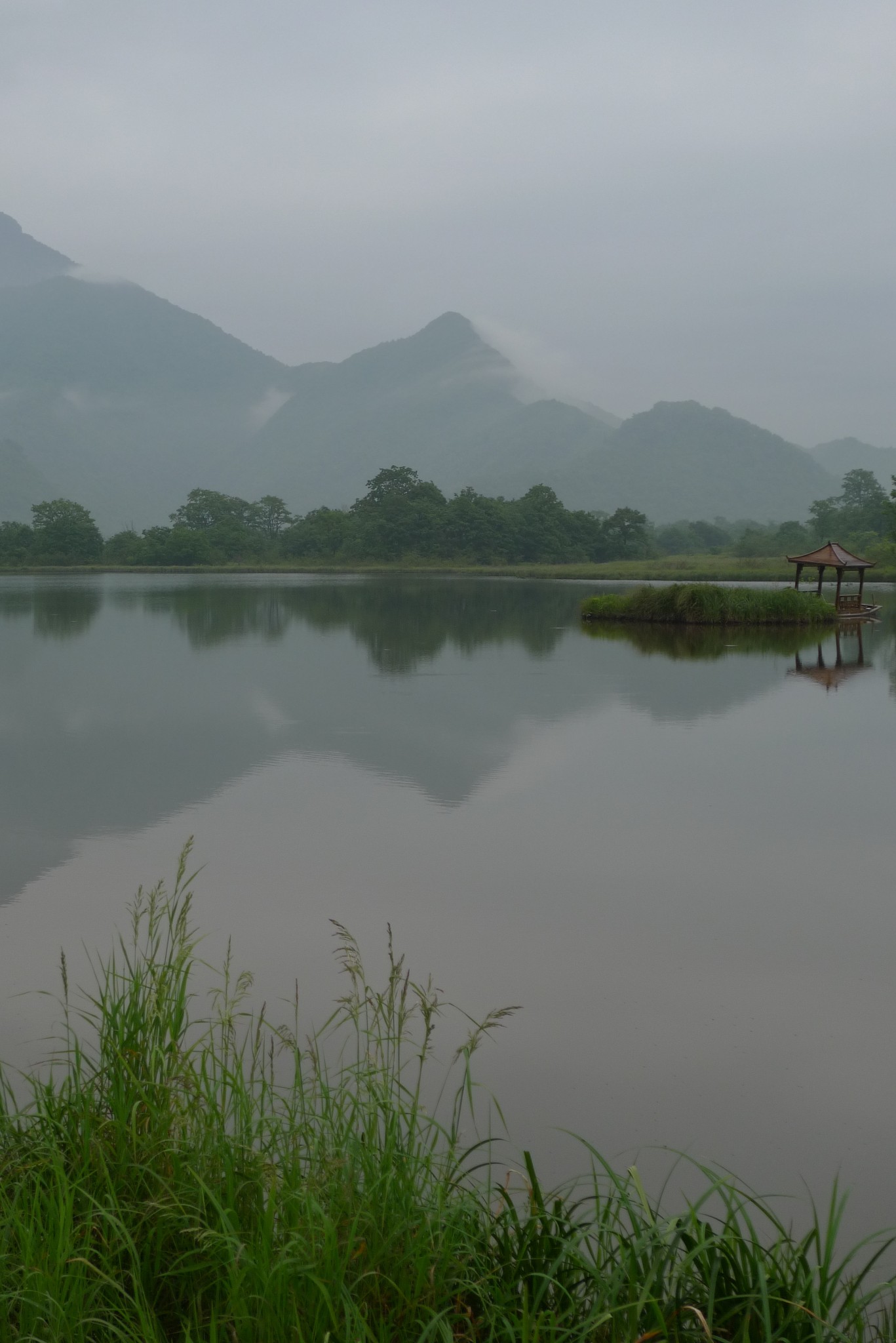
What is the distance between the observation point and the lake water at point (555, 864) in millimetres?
3594

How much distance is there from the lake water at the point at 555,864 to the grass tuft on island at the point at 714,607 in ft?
30.6

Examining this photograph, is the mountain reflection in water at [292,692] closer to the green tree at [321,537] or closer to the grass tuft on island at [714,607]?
the grass tuft on island at [714,607]

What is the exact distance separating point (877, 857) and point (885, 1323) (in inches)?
171

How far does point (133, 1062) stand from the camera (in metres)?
2.82

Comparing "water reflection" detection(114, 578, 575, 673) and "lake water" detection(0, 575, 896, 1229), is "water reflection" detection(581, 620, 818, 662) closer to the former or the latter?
"water reflection" detection(114, 578, 575, 673)

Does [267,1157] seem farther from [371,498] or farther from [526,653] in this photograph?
[371,498]

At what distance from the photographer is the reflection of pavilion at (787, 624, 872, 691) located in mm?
14820

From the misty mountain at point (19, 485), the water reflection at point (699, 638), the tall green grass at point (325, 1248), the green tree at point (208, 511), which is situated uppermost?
the misty mountain at point (19, 485)

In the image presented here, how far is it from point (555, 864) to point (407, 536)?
256 ft

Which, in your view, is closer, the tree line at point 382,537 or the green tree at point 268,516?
the tree line at point 382,537

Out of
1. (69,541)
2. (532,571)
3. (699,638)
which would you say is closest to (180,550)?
(69,541)

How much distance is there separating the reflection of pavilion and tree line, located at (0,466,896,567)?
6019 centimetres

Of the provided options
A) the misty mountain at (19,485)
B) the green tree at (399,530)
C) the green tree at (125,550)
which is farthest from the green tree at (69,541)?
the misty mountain at (19,485)

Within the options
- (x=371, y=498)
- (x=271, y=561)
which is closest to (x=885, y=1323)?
(x=271, y=561)
